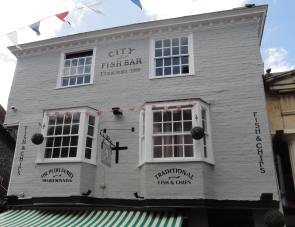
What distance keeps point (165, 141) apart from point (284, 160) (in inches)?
153

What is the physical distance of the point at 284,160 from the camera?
33.5ft

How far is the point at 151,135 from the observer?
995 centimetres

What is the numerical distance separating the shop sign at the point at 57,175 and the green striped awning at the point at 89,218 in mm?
986

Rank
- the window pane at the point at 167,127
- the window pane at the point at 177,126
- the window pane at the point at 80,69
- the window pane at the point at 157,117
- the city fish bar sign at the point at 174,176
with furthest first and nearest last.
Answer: the window pane at the point at 80,69 → the window pane at the point at 157,117 → the window pane at the point at 167,127 → the window pane at the point at 177,126 → the city fish bar sign at the point at 174,176

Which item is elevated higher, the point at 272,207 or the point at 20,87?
the point at 20,87

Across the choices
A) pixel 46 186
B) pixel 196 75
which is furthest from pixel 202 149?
pixel 46 186

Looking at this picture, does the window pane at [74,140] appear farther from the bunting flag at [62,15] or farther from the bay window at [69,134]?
the bunting flag at [62,15]

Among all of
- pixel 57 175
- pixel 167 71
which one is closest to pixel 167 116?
pixel 167 71

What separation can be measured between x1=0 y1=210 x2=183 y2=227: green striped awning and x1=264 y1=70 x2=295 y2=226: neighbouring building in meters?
3.59

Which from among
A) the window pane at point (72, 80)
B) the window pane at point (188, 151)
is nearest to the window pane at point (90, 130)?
the window pane at point (72, 80)

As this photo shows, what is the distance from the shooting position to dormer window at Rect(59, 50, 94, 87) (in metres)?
12.2

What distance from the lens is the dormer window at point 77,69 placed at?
12195 mm

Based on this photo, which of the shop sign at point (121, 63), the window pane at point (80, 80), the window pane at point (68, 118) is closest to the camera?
the window pane at point (68, 118)

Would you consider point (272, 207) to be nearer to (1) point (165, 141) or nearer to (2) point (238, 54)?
(1) point (165, 141)
